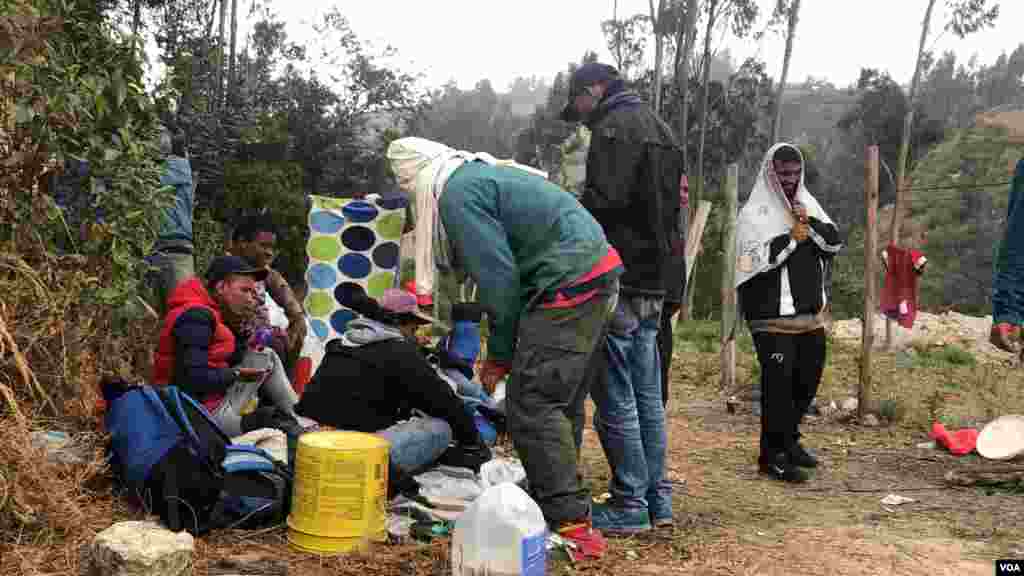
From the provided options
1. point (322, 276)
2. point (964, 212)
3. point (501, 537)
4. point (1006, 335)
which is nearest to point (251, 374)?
point (501, 537)

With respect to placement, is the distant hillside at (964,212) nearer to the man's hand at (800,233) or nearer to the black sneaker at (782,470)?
the man's hand at (800,233)

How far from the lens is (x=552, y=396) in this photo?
124 inches

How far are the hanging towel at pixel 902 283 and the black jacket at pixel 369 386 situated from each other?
7784mm

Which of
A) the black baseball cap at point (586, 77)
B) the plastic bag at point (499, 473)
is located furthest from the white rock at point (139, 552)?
the black baseball cap at point (586, 77)

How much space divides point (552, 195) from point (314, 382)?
1343 mm

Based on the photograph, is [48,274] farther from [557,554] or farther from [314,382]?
[557,554]

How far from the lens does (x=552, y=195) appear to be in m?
3.22

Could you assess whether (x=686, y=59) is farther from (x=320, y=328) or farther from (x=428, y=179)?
(x=428, y=179)

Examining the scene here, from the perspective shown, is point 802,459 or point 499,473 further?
point 802,459

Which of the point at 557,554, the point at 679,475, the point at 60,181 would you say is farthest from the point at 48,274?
the point at 679,475

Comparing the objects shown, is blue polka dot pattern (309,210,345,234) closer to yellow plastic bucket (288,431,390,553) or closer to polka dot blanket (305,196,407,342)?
polka dot blanket (305,196,407,342)

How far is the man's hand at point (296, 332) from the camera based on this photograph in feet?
19.0

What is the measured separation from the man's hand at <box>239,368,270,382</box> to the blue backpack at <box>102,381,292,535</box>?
2.22ft

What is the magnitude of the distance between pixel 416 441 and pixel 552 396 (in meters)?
0.90
